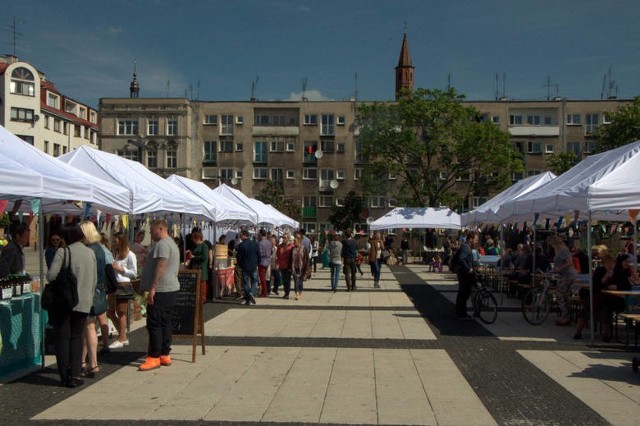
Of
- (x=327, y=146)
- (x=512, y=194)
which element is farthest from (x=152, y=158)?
(x=512, y=194)

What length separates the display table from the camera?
27.5 feet

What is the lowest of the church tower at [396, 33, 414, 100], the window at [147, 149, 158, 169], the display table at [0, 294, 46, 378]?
the display table at [0, 294, 46, 378]

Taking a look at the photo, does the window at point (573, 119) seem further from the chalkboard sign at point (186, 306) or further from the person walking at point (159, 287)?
the person walking at point (159, 287)

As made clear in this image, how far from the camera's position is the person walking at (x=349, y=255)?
2175cm

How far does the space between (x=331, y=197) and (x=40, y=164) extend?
6497 centimetres

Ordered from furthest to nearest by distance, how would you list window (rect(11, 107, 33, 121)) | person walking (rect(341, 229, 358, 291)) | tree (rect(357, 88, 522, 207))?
window (rect(11, 107, 33, 121)) < tree (rect(357, 88, 522, 207)) < person walking (rect(341, 229, 358, 291))

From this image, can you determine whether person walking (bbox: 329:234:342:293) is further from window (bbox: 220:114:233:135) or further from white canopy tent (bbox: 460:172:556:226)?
window (bbox: 220:114:233:135)

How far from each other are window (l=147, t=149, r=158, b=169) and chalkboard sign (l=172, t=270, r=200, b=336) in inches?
2608

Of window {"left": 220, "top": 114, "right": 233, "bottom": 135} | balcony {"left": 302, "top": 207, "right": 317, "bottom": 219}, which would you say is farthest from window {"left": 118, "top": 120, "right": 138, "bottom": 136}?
balcony {"left": 302, "top": 207, "right": 317, "bottom": 219}

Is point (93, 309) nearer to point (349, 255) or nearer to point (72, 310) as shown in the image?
point (72, 310)

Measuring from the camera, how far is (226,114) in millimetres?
75625

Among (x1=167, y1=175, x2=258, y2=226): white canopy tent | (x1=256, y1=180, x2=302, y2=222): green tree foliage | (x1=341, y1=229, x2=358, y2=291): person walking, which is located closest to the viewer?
(x1=167, y1=175, x2=258, y2=226): white canopy tent

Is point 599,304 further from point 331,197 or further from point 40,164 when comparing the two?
point 331,197

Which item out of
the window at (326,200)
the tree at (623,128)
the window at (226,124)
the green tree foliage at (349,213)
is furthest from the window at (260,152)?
the tree at (623,128)
